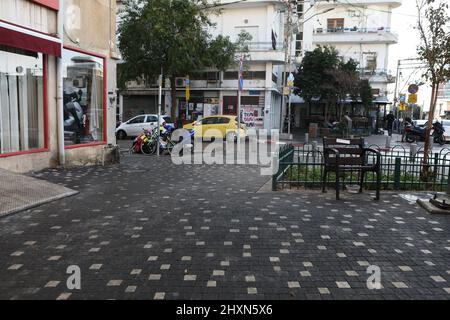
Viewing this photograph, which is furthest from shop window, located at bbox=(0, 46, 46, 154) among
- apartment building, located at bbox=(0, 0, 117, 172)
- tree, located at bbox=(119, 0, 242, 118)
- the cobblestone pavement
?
tree, located at bbox=(119, 0, 242, 118)

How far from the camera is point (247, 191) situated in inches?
306

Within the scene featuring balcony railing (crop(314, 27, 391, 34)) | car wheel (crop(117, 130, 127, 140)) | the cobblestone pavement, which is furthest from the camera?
balcony railing (crop(314, 27, 391, 34))

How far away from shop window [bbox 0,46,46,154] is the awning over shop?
15.2 inches

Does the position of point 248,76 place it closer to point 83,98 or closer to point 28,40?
point 83,98

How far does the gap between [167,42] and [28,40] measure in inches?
646

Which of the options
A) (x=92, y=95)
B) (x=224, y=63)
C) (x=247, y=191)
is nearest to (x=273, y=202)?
(x=247, y=191)

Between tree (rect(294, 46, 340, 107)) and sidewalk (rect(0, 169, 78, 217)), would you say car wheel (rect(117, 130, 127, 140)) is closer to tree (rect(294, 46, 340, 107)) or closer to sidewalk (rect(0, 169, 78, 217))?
tree (rect(294, 46, 340, 107))

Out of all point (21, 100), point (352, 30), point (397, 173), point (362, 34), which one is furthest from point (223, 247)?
point (352, 30)

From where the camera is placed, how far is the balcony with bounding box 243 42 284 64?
29.7m

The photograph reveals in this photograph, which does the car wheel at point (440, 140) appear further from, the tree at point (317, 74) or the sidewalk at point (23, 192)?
the sidewalk at point (23, 192)

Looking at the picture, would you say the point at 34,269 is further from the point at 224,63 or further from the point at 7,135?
the point at 224,63

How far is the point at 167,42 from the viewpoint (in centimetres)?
2406

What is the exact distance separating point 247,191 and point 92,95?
594 centimetres

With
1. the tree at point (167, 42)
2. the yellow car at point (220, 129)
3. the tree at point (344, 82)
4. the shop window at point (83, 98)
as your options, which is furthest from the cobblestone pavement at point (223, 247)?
the tree at point (344, 82)
